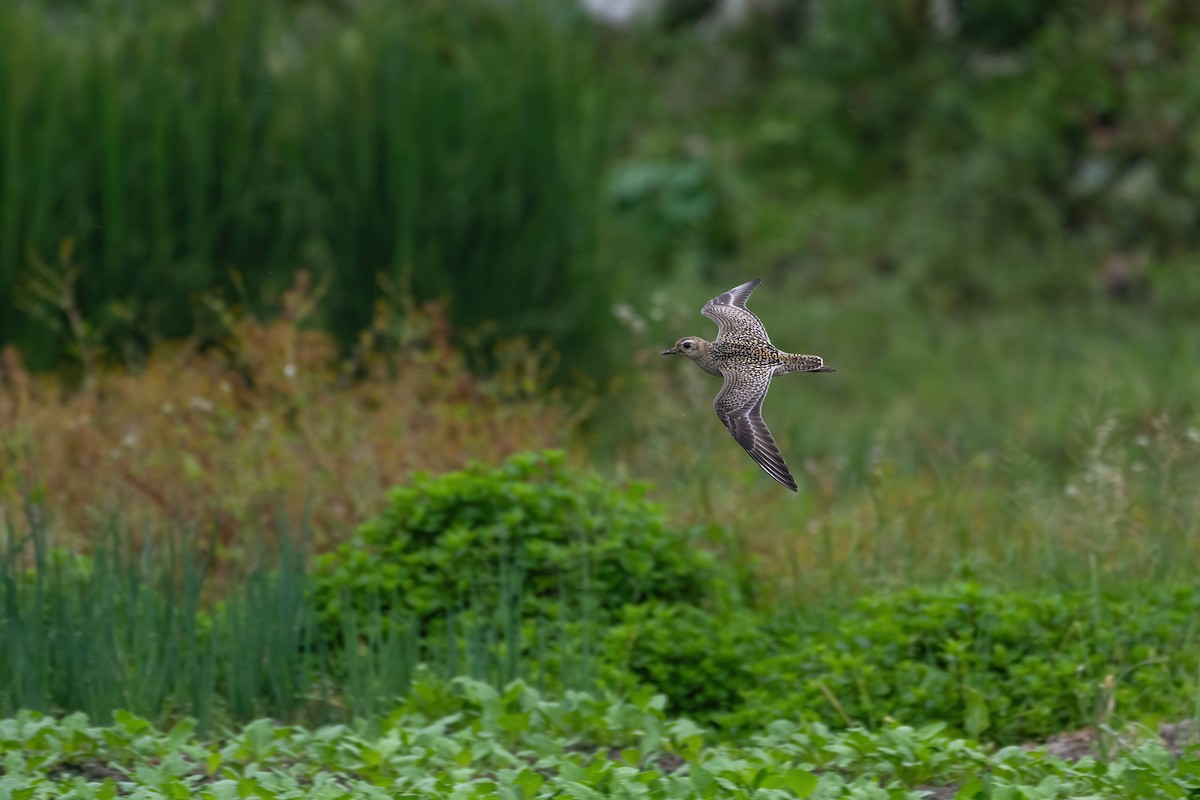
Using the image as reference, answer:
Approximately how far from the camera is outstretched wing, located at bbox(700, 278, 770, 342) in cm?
411

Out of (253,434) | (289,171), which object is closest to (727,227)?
(289,171)

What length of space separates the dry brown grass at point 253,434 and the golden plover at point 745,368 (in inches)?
93.2

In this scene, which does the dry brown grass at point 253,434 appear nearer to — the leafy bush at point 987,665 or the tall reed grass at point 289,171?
the tall reed grass at point 289,171

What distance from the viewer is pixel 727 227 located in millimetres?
14867

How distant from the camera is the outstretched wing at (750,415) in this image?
3520 mm

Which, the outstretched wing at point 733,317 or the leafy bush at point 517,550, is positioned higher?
the outstretched wing at point 733,317

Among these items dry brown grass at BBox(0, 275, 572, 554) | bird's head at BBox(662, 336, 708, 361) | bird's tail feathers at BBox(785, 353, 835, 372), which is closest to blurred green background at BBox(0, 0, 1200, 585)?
dry brown grass at BBox(0, 275, 572, 554)

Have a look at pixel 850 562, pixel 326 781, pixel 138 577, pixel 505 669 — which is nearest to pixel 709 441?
pixel 850 562

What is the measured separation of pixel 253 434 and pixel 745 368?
11.1 feet

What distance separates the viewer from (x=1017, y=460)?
6258 mm

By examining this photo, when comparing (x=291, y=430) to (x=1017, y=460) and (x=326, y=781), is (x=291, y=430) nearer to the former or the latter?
(x=1017, y=460)

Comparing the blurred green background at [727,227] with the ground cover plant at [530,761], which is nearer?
the ground cover plant at [530,761]

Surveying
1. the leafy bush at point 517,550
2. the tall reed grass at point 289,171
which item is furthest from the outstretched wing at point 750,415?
the tall reed grass at point 289,171

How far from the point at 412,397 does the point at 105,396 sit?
66.4 inches
